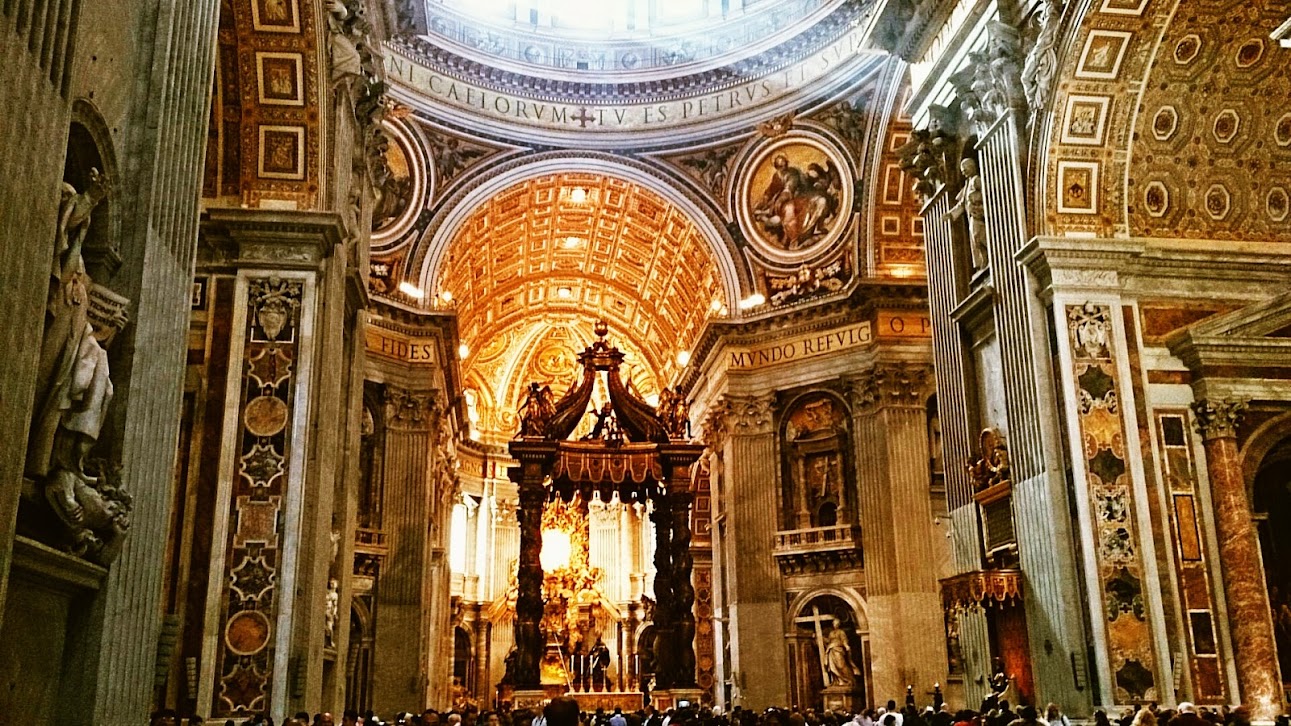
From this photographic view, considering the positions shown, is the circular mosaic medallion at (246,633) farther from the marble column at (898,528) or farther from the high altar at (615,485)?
the marble column at (898,528)

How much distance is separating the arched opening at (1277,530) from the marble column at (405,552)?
49.0 feet

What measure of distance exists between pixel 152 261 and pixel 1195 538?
30.5 ft

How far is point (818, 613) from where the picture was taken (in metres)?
21.2

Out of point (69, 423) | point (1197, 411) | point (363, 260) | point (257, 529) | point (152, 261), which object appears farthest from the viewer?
point (363, 260)

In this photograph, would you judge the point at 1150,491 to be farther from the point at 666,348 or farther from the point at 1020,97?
the point at 666,348

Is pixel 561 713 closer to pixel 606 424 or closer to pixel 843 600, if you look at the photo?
pixel 606 424

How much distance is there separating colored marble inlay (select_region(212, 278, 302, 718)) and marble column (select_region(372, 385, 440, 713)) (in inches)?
449

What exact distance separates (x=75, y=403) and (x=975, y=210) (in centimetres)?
967

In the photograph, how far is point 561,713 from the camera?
328cm

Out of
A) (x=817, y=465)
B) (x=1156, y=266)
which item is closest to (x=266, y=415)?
(x=1156, y=266)

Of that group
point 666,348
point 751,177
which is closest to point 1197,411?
point 751,177

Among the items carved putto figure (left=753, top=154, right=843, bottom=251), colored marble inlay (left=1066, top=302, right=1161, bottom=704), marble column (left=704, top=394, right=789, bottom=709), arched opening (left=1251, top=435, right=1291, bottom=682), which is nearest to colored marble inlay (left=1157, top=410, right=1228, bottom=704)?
colored marble inlay (left=1066, top=302, right=1161, bottom=704)

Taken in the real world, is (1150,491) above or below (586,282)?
below

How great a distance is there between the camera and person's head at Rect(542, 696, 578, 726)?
10.7ft
